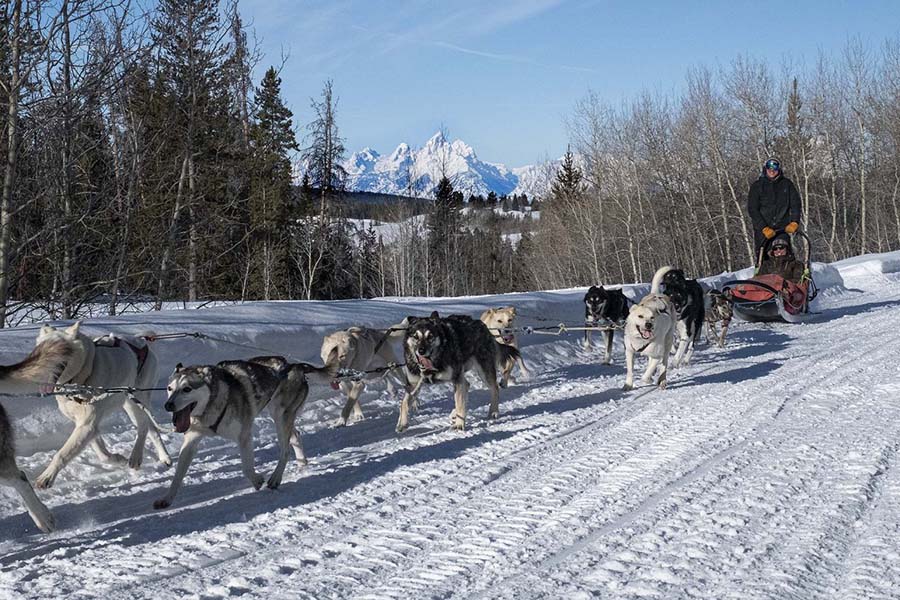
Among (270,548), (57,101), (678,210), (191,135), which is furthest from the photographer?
(678,210)

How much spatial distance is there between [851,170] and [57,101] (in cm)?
3944

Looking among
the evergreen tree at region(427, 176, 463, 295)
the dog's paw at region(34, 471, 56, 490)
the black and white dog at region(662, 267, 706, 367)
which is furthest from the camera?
the evergreen tree at region(427, 176, 463, 295)

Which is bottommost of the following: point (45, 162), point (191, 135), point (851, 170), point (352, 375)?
point (352, 375)

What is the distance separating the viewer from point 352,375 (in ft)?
20.1

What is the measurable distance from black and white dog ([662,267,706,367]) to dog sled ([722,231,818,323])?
2.48m

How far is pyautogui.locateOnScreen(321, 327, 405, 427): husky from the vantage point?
22.6ft

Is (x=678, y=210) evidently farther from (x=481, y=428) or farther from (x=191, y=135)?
(x=481, y=428)

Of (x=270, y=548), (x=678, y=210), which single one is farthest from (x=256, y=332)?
(x=678, y=210)

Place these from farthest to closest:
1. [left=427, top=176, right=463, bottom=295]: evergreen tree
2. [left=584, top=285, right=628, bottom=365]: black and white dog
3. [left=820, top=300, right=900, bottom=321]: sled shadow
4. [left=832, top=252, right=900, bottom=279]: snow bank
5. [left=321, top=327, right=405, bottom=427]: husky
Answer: [left=427, top=176, right=463, bottom=295]: evergreen tree < [left=832, top=252, right=900, bottom=279]: snow bank < [left=820, top=300, right=900, bottom=321]: sled shadow < [left=584, top=285, right=628, bottom=365]: black and white dog < [left=321, top=327, right=405, bottom=427]: husky

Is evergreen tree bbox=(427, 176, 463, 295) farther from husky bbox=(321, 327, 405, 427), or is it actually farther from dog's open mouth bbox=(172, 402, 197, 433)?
dog's open mouth bbox=(172, 402, 197, 433)

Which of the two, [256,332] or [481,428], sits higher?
[256,332]

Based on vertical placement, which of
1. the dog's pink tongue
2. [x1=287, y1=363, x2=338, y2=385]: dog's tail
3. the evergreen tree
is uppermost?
the evergreen tree

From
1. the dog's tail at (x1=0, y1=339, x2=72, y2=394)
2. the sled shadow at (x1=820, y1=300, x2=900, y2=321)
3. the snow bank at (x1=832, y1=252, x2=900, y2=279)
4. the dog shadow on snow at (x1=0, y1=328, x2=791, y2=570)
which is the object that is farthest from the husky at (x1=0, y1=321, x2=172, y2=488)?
the snow bank at (x1=832, y1=252, x2=900, y2=279)

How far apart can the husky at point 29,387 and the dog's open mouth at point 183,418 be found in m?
0.71
